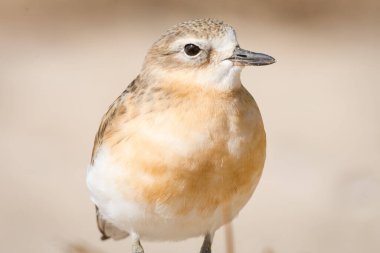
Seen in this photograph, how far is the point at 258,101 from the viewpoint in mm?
12000

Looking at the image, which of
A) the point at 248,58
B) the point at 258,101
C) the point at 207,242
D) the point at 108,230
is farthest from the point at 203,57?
the point at 258,101

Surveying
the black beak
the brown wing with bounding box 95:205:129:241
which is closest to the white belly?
the brown wing with bounding box 95:205:129:241

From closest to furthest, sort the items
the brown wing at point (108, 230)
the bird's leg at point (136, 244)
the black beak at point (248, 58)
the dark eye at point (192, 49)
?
the black beak at point (248, 58)
the dark eye at point (192, 49)
the bird's leg at point (136, 244)
the brown wing at point (108, 230)

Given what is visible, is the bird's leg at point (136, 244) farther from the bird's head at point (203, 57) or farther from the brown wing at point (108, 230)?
the bird's head at point (203, 57)

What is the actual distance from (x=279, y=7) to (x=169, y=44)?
263 inches

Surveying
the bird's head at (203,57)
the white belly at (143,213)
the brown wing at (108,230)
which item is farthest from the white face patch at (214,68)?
the brown wing at (108,230)

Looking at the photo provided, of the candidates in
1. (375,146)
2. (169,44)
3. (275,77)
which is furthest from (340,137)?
(169,44)

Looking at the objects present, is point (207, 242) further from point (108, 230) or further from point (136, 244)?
point (108, 230)

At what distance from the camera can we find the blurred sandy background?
386 inches

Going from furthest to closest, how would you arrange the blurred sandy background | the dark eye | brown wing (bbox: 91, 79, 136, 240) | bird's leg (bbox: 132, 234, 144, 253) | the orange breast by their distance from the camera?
the blurred sandy background → bird's leg (bbox: 132, 234, 144, 253) → brown wing (bbox: 91, 79, 136, 240) → the dark eye → the orange breast

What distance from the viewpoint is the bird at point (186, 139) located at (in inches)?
254

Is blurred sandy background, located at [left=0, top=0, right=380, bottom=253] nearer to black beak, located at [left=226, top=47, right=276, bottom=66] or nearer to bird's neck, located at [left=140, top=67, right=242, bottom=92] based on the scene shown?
bird's neck, located at [left=140, top=67, right=242, bottom=92]

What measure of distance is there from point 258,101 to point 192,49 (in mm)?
5391

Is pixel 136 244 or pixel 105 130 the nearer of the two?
pixel 105 130
